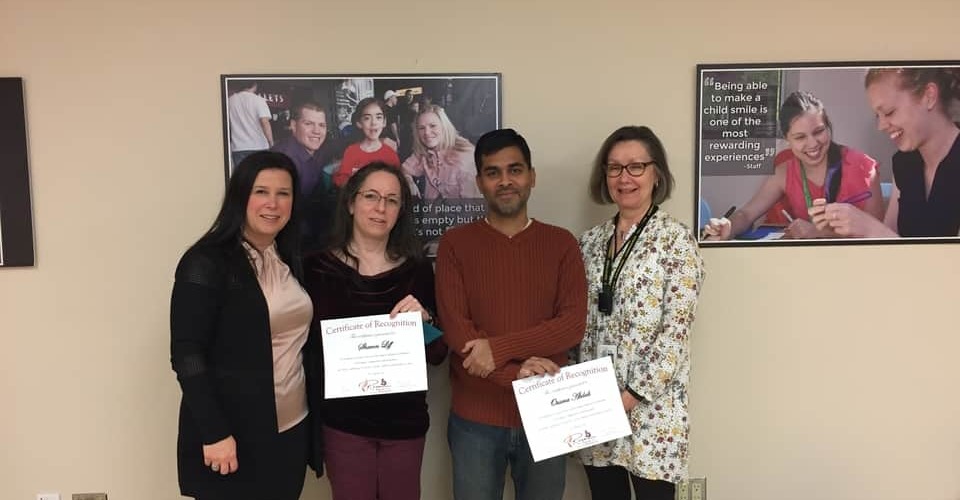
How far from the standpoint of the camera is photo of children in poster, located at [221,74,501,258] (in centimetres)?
214

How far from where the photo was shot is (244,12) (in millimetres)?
2139

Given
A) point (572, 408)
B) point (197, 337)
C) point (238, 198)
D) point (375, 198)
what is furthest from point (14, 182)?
point (572, 408)

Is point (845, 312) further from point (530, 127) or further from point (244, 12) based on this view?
point (244, 12)

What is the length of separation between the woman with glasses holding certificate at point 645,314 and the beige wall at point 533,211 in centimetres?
47

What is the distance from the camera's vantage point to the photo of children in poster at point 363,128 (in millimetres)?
2143

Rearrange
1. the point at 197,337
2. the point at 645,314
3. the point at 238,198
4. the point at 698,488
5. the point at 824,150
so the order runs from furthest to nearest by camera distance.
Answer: the point at 698,488, the point at 824,150, the point at 645,314, the point at 238,198, the point at 197,337

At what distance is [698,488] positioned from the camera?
2344 mm

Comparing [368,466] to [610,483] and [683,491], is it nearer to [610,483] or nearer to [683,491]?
[610,483]

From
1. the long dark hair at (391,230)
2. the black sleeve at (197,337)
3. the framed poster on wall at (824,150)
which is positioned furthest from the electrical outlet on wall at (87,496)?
the framed poster on wall at (824,150)

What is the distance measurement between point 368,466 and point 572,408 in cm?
68

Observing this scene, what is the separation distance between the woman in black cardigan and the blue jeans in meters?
0.52

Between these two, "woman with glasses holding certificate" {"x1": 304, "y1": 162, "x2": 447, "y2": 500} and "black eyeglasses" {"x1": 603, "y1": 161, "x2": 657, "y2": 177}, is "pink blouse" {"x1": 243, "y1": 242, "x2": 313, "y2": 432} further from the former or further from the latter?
"black eyeglasses" {"x1": 603, "y1": 161, "x2": 657, "y2": 177}

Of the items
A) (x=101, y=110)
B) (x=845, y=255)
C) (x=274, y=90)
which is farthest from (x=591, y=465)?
(x=101, y=110)

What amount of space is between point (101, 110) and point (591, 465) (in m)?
2.36
